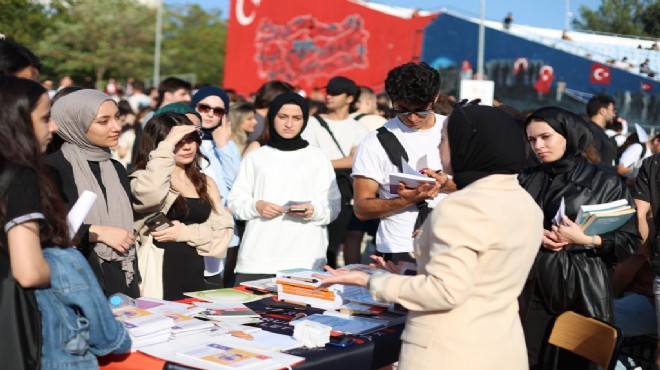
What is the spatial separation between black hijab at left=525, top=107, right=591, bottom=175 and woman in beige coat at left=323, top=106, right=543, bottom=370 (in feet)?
4.10

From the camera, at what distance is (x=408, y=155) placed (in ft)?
14.0

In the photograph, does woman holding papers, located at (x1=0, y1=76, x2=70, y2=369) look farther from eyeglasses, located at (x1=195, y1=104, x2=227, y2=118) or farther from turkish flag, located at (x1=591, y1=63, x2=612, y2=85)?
turkish flag, located at (x1=591, y1=63, x2=612, y2=85)

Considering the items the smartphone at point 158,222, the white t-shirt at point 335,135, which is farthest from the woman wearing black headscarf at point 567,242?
the white t-shirt at point 335,135

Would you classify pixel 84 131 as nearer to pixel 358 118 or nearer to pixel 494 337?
pixel 494 337

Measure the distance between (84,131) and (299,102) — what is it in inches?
69.2

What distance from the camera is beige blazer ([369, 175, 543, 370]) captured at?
7.95 feet

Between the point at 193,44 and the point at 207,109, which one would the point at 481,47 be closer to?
the point at 207,109

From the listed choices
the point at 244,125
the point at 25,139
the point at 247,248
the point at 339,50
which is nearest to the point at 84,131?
the point at 25,139

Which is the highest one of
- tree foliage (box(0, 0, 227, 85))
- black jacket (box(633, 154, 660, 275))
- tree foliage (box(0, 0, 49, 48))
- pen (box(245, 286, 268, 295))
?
tree foliage (box(0, 0, 227, 85))

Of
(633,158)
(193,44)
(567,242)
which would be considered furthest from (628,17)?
(193,44)

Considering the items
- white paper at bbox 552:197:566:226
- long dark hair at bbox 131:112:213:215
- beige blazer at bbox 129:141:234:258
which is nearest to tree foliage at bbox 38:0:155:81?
long dark hair at bbox 131:112:213:215

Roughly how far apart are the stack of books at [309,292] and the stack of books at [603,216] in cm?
111

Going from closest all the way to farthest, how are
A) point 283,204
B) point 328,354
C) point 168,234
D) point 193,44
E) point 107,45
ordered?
point 328,354
point 168,234
point 283,204
point 107,45
point 193,44

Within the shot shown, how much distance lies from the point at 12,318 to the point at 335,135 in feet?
15.1
